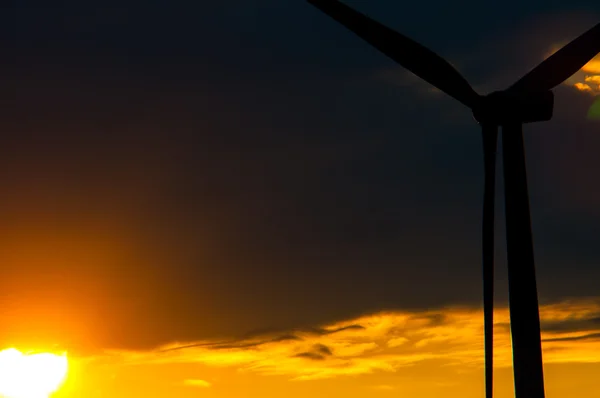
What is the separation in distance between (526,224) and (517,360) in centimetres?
761

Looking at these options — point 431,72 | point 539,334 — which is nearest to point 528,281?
point 539,334

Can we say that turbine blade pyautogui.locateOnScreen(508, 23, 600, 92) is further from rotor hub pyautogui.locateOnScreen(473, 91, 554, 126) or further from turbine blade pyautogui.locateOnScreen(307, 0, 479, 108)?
turbine blade pyautogui.locateOnScreen(307, 0, 479, 108)

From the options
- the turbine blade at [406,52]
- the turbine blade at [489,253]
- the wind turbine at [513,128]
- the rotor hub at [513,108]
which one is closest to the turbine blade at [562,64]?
the wind turbine at [513,128]

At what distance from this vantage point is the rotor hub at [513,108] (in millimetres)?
55844

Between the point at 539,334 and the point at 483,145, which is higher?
the point at 483,145

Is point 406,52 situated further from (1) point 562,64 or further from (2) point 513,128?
(1) point 562,64

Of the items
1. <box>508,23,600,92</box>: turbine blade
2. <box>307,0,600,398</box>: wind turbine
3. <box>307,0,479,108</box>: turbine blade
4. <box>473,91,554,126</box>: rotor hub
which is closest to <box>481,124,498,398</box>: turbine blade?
<box>307,0,600,398</box>: wind turbine

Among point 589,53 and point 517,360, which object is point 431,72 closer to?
point 589,53

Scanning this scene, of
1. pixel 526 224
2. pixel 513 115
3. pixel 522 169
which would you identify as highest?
pixel 513 115

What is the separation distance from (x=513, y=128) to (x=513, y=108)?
1.26 metres

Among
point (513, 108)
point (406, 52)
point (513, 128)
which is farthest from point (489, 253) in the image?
point (406, 52)

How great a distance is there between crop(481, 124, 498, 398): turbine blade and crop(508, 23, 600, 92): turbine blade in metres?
4.41

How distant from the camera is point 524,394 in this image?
164 ft

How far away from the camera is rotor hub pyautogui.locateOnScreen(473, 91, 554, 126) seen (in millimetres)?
55844
